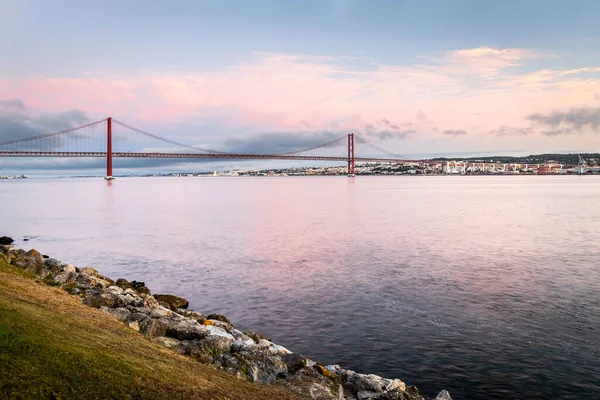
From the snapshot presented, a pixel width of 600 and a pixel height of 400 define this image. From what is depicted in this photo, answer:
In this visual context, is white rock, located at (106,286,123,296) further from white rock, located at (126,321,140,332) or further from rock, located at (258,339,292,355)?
rock, located at (258,339,292,355)

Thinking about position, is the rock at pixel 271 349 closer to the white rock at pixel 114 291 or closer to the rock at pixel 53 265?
the white rock at pixel 114 291

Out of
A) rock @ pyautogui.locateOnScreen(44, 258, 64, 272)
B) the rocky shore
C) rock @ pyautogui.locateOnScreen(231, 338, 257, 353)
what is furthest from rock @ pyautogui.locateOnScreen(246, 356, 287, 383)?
rock @ pyautogui.locateOnScreen(44, 258, 64, 272)

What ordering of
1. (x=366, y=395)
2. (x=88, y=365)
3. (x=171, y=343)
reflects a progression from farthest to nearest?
(x=171, y=343) < (x=366, y=395) < (x=88, y=365)

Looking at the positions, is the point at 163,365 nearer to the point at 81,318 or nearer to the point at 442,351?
the point at 81,318

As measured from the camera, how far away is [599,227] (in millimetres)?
34531

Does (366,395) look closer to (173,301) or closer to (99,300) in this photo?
(99,300)

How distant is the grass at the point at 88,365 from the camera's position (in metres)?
5.50

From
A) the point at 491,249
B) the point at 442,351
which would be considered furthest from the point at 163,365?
the point at 491,249

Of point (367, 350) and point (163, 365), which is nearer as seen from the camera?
point (163, 365)

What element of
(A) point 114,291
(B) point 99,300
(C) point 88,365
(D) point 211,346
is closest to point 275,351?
(D) point 211,346

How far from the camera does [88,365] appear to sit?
611 centimetres

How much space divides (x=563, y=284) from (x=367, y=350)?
31.9ft

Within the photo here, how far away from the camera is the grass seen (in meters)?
5.50

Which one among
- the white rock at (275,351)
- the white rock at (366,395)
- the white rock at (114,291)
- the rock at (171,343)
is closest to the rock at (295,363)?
the white rock at (275,351)
